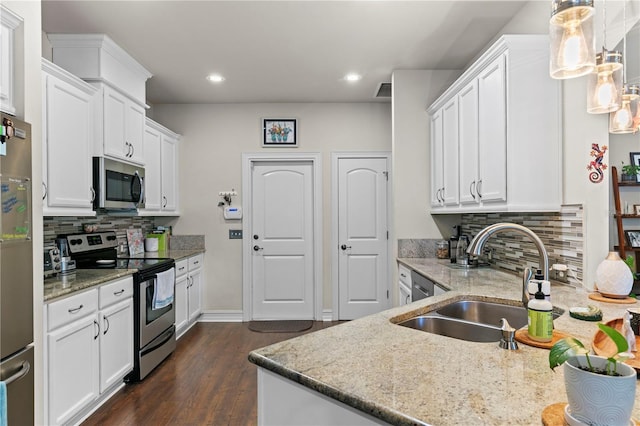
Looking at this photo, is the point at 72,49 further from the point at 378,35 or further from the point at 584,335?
the point at 584,335

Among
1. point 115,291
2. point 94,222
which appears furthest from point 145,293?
point 94,222

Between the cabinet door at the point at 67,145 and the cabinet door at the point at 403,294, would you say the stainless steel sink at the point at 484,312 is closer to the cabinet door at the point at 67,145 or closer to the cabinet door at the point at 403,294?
the cabinet door at the point at 403,294

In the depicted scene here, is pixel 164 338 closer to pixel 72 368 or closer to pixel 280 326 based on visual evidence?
pixel 72 368

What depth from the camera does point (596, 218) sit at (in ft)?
6.39

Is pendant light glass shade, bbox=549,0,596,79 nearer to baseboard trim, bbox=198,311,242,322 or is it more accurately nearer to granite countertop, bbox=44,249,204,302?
granite countertop, bbox=44,249,204,302

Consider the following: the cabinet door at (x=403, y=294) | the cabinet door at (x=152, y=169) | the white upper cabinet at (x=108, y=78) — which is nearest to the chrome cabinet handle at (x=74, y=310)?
the white upper cabinet at (x=108, y=78)

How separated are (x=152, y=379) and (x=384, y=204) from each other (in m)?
A: 3.06

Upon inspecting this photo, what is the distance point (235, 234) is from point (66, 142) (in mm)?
2358

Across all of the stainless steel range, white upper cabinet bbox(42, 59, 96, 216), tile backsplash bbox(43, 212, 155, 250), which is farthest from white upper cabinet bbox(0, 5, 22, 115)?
the stainless steel range

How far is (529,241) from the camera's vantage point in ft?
8.38

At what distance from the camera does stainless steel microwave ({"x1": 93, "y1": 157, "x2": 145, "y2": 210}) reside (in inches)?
111

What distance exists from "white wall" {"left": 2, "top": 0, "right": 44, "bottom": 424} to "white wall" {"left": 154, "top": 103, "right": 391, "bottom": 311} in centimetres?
279

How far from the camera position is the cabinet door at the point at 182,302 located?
381 centimetres

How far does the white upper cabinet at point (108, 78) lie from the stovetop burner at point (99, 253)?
2.35 ft
